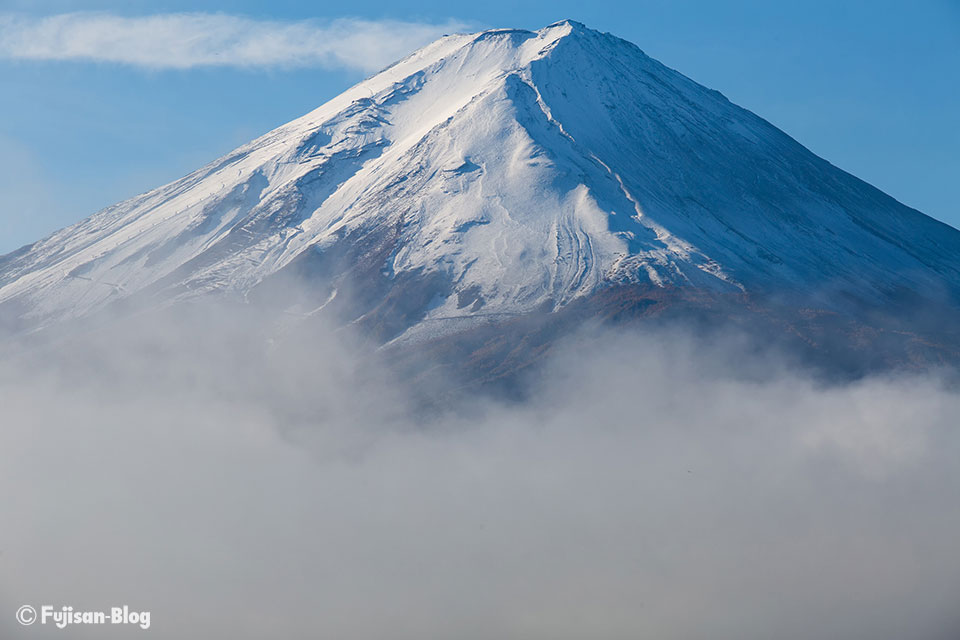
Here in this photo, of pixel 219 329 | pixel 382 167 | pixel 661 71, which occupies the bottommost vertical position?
pixel 219 329

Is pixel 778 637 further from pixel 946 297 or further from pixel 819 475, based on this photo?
pixel 946 297

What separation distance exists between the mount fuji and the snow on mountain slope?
20 cm

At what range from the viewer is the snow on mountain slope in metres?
88.1

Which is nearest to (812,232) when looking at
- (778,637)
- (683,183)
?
(683,183)

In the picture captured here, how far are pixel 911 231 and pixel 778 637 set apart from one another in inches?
2031

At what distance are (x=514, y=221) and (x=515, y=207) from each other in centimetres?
171

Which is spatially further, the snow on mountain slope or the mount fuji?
the snow on mountain slope

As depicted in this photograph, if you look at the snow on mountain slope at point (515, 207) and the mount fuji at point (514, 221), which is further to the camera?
the snow on mountain slope at point (515, 207)

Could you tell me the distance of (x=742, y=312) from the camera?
8438 cm

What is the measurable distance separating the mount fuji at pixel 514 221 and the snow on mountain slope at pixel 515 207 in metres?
0.20

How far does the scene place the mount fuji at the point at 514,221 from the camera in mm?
86188

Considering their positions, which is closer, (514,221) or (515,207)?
(514,221)

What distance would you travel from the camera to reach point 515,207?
9156 centimetres

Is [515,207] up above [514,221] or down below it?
A: above
